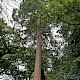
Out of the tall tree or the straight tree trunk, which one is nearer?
the straight tree trunk

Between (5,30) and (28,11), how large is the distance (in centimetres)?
218

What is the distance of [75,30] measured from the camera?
935 centimetres

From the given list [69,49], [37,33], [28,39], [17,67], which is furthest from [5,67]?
[69,49]

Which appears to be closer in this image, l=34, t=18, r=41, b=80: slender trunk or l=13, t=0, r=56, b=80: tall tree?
l=34, t=18, r=41, b=80: slender trunk

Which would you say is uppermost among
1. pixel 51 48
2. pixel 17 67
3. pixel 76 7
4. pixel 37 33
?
pixel 76 7

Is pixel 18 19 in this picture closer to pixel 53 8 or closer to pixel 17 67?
pixel 17 67

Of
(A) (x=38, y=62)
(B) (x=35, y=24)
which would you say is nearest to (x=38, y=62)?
(A) (x=38, y=62)

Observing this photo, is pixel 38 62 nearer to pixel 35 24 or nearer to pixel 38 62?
pixel 38 62

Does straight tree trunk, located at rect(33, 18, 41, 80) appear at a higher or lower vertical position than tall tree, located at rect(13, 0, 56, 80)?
lower

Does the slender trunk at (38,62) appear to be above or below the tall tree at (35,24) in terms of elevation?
below

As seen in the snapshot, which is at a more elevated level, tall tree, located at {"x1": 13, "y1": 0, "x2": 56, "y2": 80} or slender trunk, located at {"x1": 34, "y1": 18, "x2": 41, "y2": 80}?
tall tree, located at {"x1": 13, "y1": 0, "x2": 56, "y2": 80}

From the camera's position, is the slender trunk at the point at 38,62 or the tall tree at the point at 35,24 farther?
the tall tree at the point at 35,24

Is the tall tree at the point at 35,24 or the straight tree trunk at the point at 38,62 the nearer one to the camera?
the straight tree trunk at the point at 38,62

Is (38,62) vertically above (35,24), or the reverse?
(35,24)
